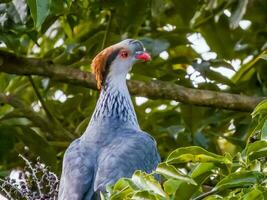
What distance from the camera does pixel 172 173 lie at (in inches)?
109

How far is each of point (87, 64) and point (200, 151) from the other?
103 inches

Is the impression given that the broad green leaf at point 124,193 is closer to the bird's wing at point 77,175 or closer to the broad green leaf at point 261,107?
the broad green leaf at point 261,107

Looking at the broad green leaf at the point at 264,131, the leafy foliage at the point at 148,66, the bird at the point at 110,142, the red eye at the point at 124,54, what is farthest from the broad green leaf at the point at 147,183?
the red eye at the point at 124,54

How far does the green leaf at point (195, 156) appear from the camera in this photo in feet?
9.27

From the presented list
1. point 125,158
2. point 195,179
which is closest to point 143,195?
point 195,179

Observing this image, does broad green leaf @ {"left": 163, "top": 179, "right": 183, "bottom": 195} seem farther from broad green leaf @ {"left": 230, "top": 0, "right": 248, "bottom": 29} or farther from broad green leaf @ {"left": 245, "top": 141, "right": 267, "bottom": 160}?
broad green leaf @ {"left": 230, "top": 0, "right": 248, "bottom": 29}

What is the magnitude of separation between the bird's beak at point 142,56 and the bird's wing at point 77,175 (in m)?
0.79

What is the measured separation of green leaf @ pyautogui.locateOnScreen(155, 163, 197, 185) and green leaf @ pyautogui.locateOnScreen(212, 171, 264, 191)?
0.08m

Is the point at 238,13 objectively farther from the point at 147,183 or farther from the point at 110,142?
the point at 147,183

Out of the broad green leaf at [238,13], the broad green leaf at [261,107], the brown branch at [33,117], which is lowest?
the brown branch at [33,117]

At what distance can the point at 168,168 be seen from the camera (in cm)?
278

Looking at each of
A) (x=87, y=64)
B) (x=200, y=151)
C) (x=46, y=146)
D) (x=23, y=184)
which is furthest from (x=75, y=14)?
(x=200, y=151)

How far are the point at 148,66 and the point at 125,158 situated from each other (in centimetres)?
101

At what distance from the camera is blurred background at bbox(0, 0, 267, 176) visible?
16.9ft
